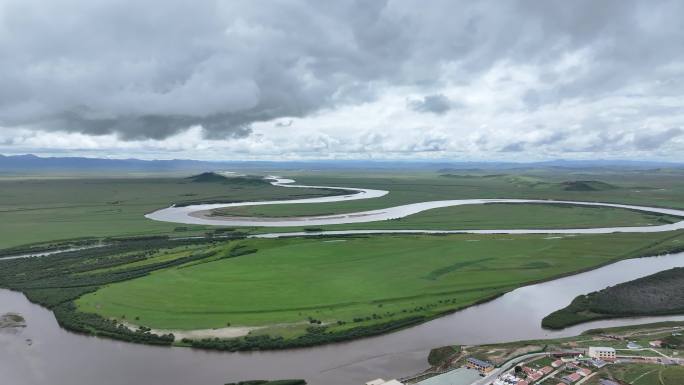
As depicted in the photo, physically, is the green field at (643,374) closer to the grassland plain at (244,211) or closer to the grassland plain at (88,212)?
the grassland plain at (244,211)

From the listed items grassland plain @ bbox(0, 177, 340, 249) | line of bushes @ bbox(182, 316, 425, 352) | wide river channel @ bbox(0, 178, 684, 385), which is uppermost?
grassland plain @ bbox(0, 177, 340, 249)

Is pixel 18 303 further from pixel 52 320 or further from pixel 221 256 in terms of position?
pixel 221 256

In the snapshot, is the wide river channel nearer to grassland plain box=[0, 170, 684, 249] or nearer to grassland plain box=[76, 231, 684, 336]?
grassland plain box=[76, 231, 684, 336]

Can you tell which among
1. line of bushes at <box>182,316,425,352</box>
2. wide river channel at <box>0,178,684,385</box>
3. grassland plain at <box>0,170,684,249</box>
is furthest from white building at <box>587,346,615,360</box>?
grassland plain at <box>0,170,684,249</box>

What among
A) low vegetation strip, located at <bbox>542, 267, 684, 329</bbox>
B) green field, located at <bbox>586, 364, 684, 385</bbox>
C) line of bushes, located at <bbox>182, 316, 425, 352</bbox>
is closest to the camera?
green field, located at <bbox>586, 364, 684, 385</bbox>

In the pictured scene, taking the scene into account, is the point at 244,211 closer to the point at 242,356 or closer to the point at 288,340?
the point at 288,340
